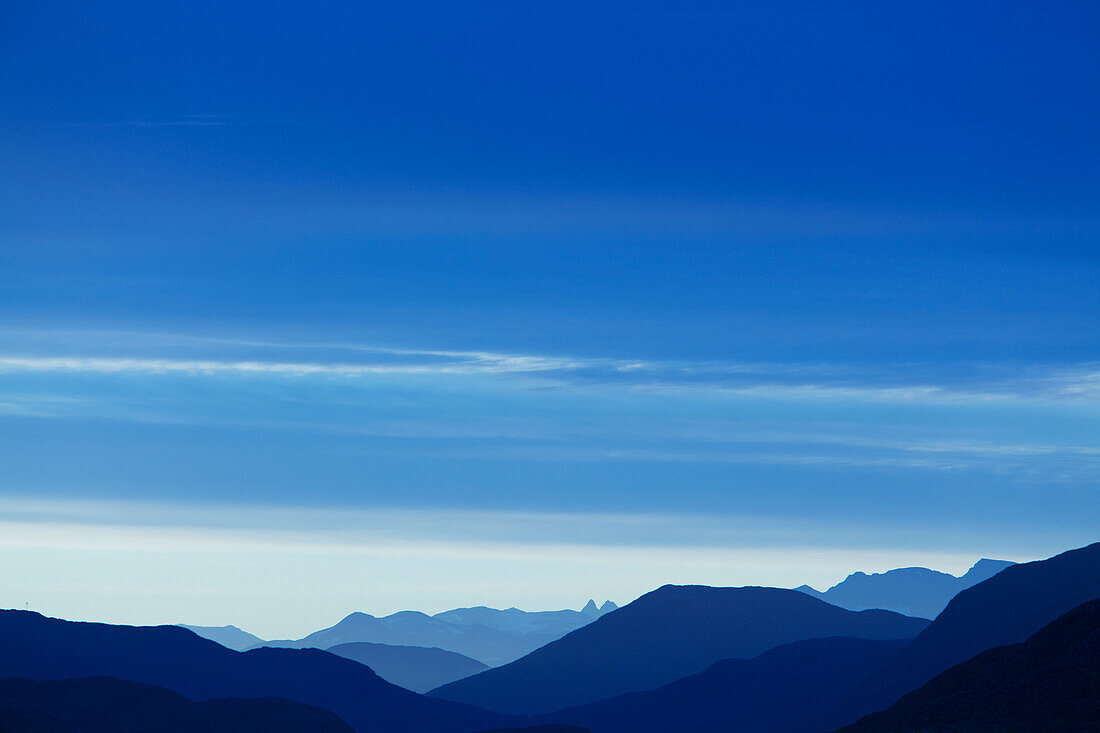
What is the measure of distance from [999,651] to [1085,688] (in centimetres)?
2910

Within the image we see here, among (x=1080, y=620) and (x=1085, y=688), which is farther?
(x=1080, y=620)

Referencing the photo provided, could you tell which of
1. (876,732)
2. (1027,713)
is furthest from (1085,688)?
(876,732)

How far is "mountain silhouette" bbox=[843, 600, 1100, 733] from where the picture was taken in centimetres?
13350

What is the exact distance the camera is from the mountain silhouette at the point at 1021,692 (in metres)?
134

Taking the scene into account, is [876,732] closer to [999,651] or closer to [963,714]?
[963,714]

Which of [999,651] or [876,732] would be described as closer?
[876,732]

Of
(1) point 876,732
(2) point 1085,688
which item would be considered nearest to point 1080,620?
(2) point 1085,688

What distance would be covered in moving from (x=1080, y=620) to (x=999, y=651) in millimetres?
10794

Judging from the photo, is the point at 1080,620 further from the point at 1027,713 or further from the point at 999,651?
the point at 1027,713

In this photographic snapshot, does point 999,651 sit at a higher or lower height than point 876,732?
higher

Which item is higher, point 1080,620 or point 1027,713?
point 1080,620

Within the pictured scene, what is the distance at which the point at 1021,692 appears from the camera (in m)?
146

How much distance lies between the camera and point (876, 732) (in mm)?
137875

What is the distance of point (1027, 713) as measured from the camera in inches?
5438
